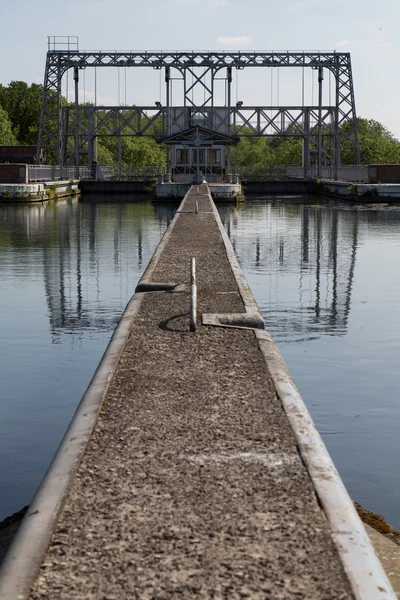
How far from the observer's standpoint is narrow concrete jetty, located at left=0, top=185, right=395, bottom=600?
13.3 feet

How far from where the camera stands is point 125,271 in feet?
70.7

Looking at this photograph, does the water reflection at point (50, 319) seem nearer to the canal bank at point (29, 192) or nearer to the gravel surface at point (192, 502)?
the gravel surface at point (192, 502)

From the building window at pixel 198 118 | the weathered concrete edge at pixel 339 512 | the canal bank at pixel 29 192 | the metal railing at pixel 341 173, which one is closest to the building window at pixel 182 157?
the building window at pixel 198 118

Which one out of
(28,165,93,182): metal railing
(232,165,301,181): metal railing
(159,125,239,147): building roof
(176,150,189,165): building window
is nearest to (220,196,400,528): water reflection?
(28,165,93,182): metal railing

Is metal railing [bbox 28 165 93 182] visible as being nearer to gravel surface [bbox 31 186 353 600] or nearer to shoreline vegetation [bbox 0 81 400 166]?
shoreline vegetation [bbox 0 81 400 166]

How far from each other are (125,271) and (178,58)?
4804 centimetres

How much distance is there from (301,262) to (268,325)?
919 centimetres

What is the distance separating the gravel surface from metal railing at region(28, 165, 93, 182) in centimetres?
5254

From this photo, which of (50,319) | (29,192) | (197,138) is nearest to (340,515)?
(50,319)

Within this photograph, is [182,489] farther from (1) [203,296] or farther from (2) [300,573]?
(1) [203,296]

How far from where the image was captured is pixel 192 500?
4.92m

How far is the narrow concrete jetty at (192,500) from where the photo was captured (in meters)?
Answer: 4.05

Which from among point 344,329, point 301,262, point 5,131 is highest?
point 5,131

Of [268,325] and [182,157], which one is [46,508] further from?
[182,157]
